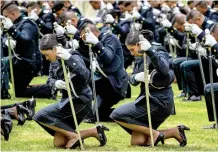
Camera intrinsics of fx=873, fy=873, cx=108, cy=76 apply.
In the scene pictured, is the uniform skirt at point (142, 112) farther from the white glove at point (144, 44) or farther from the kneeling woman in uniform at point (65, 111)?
the white glove at point (144, 44)

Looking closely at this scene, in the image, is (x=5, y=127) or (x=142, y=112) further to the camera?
(x=5, y=127)

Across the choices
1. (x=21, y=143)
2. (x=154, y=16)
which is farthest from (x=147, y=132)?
(x=154, y=16)

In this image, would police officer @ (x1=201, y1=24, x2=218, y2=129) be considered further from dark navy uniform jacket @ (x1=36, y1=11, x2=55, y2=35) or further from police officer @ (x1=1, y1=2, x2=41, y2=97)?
dark navy uniform jacket @ (x1=36, y1=11, x2=55, y2=35)

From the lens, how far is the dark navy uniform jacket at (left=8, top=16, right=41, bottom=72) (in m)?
13.5

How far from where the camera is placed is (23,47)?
541 inches

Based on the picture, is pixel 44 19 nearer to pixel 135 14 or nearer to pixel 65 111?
pixel 135 14

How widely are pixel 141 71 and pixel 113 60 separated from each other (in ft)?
6.09

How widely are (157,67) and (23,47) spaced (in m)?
5.36

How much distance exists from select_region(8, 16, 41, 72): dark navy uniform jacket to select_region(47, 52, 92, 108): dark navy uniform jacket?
13.4ft

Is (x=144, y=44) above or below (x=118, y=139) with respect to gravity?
above

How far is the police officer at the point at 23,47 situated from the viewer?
44.5ft

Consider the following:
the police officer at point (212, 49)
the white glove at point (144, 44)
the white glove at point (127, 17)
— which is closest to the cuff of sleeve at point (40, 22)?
the white glove at point (127, 17)

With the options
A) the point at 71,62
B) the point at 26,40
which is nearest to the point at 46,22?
the point at 26,40

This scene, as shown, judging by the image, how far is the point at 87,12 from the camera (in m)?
27.2
